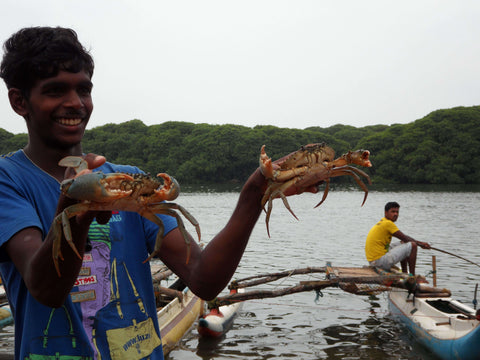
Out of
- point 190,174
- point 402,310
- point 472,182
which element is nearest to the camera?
point 402,310

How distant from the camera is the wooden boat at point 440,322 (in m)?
7.56

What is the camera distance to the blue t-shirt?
1.83 meters

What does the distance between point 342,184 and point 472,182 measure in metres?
20.8

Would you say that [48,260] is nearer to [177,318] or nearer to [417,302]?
[177,318]

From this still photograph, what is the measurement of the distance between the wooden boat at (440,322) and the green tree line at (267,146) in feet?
217

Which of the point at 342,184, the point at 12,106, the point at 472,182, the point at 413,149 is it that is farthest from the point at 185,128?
the point at 12,106

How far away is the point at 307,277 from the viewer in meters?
17.8

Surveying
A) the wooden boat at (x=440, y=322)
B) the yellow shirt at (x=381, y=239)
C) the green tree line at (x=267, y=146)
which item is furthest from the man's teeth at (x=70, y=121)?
the green tree line at (x=267, y=146)

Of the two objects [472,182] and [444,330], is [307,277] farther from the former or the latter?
A: [472,182]

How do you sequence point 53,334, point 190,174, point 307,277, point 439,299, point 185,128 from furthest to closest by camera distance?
point 185,128
point 190,174
point 307,277
point 439,299
point 53,334

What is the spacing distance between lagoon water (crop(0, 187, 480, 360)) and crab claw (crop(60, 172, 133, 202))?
823 centimetres

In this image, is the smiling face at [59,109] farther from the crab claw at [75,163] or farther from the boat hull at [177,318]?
the boat hull at [177,318]

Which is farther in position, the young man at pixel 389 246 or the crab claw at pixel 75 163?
the young man at pixel 389 246

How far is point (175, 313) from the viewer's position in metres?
9.48
